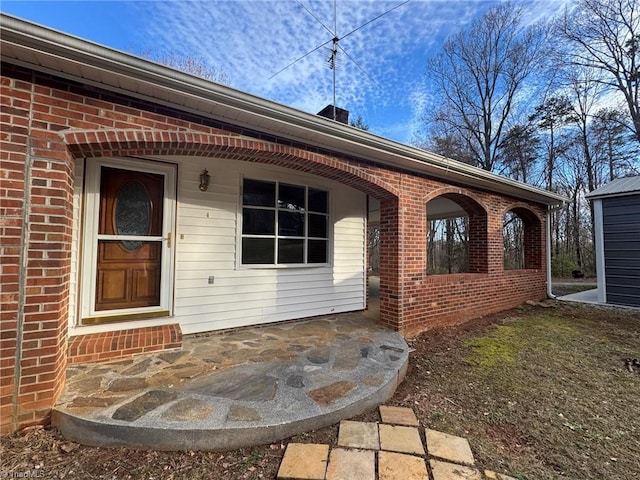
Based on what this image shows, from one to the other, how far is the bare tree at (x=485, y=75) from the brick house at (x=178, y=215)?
10860 mm

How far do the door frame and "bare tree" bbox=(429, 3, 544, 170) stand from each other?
15.8m

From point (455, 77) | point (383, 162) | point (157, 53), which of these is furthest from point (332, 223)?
point (455, 77)

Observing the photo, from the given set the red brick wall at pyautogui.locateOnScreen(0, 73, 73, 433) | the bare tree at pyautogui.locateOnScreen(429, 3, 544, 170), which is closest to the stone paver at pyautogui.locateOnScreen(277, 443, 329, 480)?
the red brick wall at pyautogui.locateOnScreen(0, 73, 73, 433)

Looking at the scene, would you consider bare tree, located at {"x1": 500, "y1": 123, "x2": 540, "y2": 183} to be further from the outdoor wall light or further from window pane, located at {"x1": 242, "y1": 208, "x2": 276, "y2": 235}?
the outdoor wall light

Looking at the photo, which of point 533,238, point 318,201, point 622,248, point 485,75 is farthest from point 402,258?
point 485,75

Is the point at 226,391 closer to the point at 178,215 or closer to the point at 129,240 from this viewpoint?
the point at 129,240

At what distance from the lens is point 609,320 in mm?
5773

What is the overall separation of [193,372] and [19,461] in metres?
1.16

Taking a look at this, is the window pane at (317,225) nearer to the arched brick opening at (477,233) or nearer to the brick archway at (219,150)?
the brick archway at (219,150)

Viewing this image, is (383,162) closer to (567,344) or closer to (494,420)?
(494,420)

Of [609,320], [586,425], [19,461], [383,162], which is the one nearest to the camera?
[19,461]

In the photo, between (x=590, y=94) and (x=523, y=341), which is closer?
(x=523, y=341)

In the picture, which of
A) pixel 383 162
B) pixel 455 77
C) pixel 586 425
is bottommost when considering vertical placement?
pixel 586 425

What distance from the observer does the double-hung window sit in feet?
14.4
